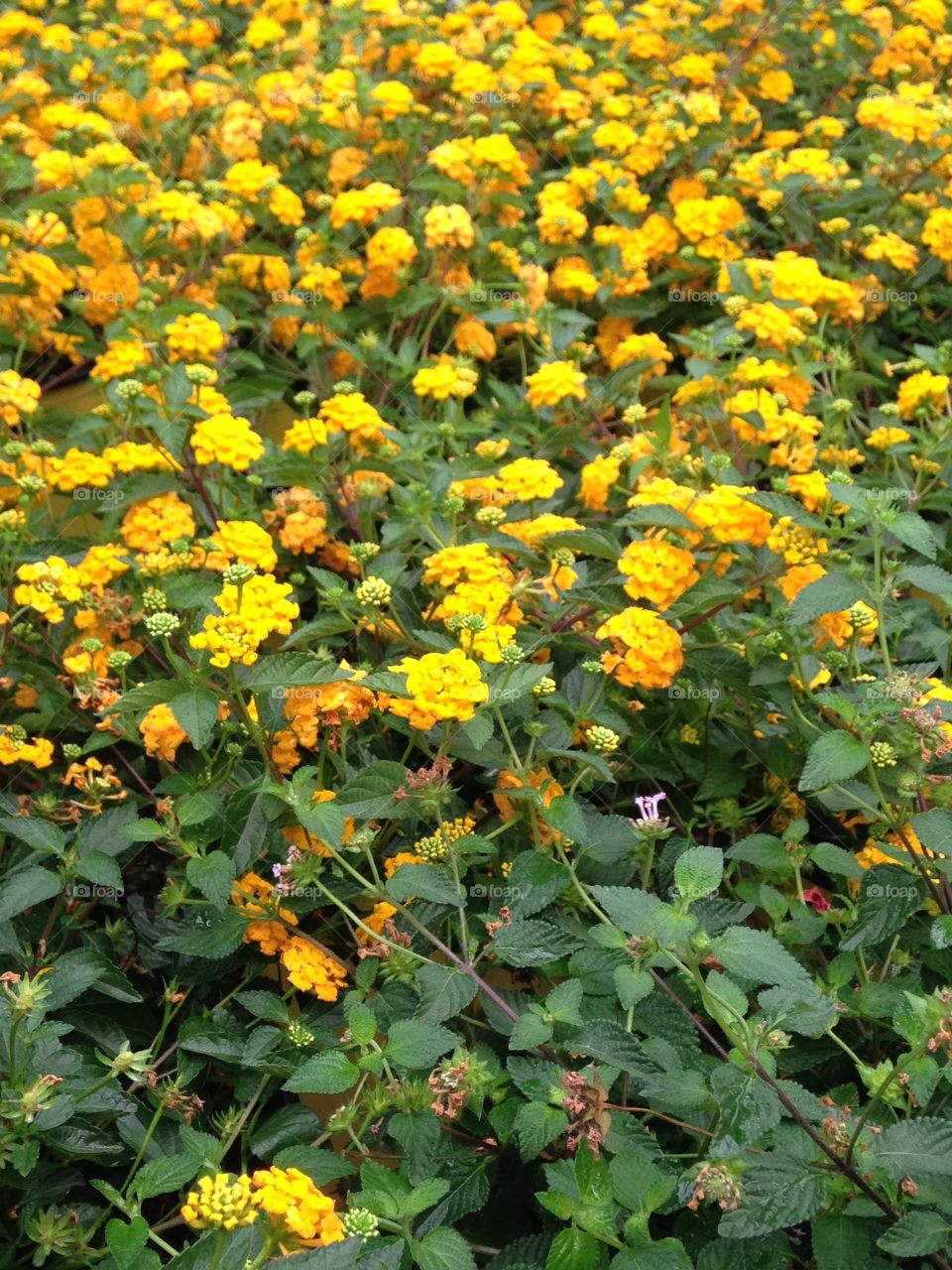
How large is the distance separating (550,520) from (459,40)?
84.6 inches

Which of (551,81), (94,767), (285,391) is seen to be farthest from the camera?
(551,81)

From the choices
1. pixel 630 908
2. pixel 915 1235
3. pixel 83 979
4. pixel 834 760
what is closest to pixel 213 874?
pixel 83 979

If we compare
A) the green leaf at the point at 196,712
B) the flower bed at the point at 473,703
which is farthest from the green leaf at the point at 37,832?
the green leaf at the point at 196,712

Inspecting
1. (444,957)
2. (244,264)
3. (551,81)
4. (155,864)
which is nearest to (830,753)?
(444,957)

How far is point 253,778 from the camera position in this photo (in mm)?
1920

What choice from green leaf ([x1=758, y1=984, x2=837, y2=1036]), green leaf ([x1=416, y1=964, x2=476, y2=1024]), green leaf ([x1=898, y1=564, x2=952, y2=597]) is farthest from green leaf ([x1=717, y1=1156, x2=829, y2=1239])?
green leaf ([x1=898, y1=564, x2=952, y2=597])

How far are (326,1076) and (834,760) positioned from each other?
0.74m

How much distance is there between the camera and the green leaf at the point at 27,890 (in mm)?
1798

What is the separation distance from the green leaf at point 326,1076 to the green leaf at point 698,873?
0.43m

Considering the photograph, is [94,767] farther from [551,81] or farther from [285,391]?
[551,81]

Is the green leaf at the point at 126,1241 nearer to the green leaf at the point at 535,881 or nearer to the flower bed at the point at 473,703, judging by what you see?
the flower bed at the point at 473,703

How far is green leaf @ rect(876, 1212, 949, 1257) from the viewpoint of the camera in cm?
141

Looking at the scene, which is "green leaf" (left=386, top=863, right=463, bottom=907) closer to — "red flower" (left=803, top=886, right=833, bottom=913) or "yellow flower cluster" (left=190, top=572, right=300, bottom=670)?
"yellow flower cluster" (left=190, top=572, right=300, bottom=670)

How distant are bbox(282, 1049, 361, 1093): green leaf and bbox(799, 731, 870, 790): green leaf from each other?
65 cm
